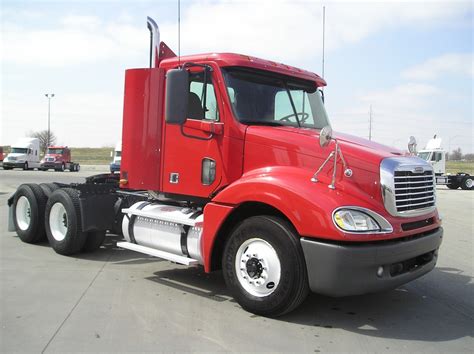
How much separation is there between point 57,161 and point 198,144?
131ft

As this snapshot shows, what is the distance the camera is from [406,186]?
4668mm

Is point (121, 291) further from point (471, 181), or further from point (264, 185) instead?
point (471, 181)

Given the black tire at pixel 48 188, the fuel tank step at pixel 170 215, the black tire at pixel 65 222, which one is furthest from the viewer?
the black tire at pixel 48 188

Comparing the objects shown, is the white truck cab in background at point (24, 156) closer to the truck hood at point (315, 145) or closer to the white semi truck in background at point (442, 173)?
the white semi truck in background at point (442, 173)

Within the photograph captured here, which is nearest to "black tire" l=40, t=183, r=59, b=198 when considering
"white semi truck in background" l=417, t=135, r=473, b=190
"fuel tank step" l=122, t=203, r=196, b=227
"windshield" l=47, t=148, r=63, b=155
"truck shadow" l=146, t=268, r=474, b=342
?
"fuel tank step" l=122, t=203, r=196, b=227

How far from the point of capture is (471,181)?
30047 mm

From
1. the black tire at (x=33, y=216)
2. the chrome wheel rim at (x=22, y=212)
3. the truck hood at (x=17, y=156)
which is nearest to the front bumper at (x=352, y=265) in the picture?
the black tire at (x=33, y=216)

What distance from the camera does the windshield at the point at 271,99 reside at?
5.36 m

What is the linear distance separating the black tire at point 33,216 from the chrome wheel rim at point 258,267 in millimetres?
4610

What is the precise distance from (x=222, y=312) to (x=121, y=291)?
1377 millimetres

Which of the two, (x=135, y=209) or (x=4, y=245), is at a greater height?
(x=135, y=209)

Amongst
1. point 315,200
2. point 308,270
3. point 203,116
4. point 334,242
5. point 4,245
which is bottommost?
point 4,245

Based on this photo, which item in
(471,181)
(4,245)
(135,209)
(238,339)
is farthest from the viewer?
(471,181)

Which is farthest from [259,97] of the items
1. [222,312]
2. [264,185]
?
[222,312]
